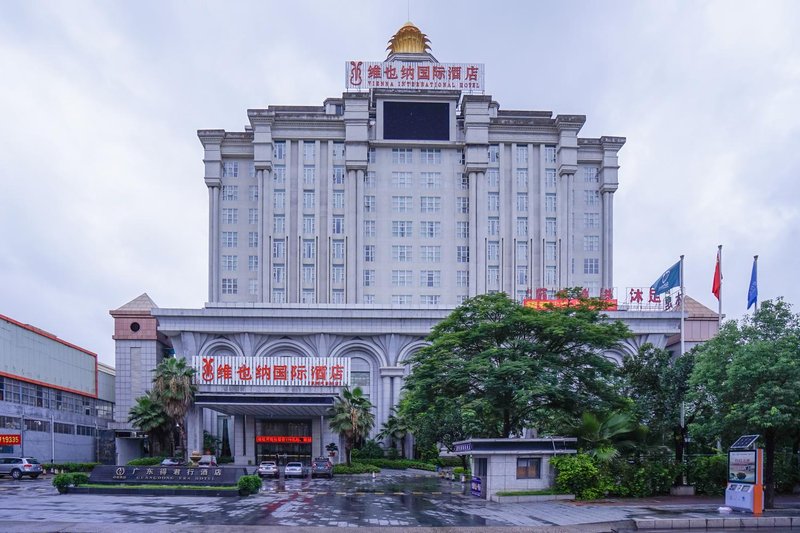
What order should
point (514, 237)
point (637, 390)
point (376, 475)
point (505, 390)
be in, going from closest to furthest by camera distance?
point (505, 390) → point (637, 390) → point (376, 475) → point (514, 237)

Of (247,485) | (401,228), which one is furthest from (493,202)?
(247,485)

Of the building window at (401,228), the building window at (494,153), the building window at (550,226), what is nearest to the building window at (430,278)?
the building window at (401,228)

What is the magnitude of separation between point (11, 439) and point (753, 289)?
55.6 metres

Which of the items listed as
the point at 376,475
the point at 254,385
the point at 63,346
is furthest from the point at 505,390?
the point at 63,346

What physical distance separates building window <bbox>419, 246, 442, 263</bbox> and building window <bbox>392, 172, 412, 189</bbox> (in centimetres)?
758

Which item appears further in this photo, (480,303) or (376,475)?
(376,475)

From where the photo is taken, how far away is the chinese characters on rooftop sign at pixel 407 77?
313 ft

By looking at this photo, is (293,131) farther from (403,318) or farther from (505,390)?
(505,390)

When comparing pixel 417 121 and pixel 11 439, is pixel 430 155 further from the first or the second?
pixel 11 439

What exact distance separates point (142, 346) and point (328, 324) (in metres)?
21.7

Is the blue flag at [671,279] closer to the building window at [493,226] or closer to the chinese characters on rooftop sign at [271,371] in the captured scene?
the chinese characters on rooftop sign at [271,371]

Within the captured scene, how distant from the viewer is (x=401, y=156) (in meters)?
94.7

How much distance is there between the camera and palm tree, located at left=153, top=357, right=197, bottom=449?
2534 inches

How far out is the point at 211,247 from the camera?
94.1m
